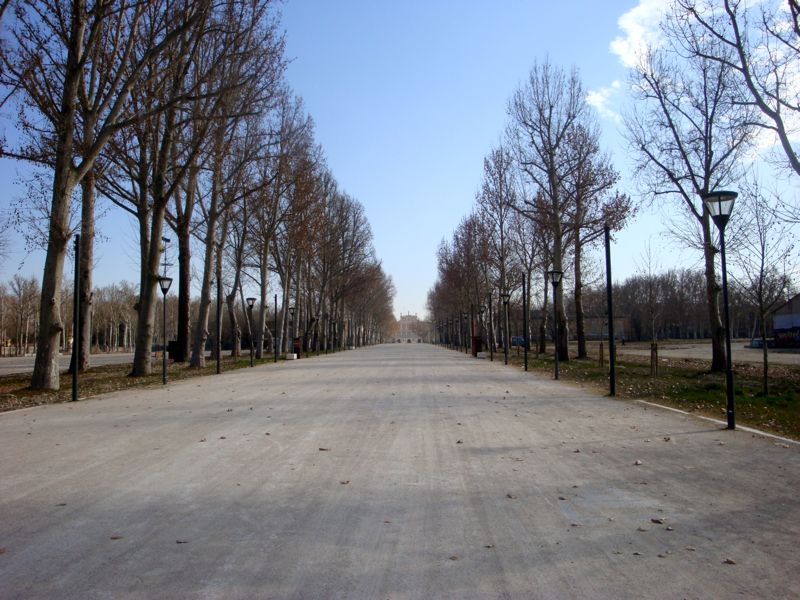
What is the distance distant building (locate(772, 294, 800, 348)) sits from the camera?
52062mm

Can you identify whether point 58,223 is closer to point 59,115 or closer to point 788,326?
point 59,115

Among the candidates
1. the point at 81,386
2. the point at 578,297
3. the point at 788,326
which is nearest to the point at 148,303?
the point at 81,386

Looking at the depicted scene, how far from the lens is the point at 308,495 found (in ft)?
19.4

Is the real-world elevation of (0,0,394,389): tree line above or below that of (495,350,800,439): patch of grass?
above

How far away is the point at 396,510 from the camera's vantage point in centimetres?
543

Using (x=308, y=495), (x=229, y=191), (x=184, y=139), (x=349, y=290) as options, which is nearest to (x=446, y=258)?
(x=349, y=290)

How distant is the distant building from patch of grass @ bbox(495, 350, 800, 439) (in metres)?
34.3

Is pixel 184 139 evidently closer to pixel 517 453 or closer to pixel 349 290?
pixel 517 453

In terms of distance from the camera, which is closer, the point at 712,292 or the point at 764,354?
the point at 764,354

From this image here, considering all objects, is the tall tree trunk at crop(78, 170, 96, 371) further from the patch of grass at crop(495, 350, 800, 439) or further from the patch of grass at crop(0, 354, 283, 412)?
the patch of grass at crop(495, 350, 800, 439)

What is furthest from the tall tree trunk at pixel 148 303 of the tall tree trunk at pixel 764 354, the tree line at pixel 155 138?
the tall tree trunk at pixel 764 354

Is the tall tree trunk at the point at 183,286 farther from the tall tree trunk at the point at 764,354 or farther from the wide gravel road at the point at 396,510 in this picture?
the tall tree trunk at the point at 764,354

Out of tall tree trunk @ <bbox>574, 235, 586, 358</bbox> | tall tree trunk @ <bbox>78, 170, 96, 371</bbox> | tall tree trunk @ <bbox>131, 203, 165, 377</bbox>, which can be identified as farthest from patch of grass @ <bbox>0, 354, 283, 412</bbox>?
tall tree trunk @ <bbox>574, 235, 586, 358</bbox>

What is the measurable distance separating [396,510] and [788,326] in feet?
227
